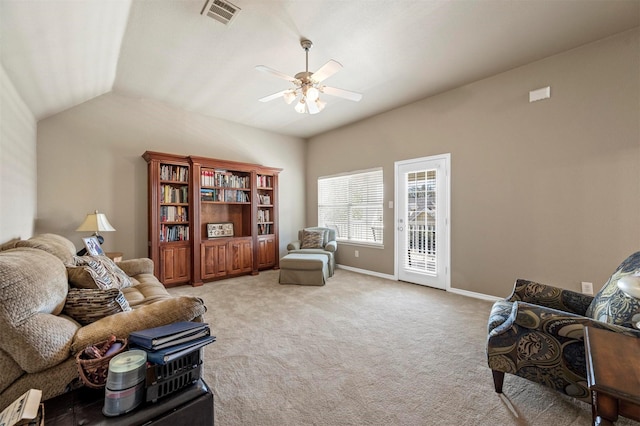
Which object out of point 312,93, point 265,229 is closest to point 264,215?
point 265,229

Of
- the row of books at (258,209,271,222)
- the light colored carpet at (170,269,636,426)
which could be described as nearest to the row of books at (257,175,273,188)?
the row of books at (258,209,271,222)

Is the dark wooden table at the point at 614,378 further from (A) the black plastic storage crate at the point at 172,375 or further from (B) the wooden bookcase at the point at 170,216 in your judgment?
(B) the wooden bookcase at the point at 170,216

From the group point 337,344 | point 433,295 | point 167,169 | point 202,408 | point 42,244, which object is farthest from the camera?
point 167,169

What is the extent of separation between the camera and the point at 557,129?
300 cm

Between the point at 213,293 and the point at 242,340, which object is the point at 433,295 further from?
the point at 213,293

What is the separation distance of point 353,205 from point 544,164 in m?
2.98

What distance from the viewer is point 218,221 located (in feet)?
16.3

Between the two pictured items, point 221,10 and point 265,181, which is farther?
point 265,181

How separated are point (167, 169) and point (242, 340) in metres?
3.00

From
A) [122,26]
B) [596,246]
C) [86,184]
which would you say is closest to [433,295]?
[596,246]

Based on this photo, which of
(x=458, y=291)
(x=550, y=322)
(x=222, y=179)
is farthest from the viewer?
(x=222, y=179)

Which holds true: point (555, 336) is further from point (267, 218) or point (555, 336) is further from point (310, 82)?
point (267, 218)

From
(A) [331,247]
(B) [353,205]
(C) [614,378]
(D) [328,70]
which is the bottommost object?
(A) [331,247]

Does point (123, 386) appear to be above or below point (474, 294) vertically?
above
